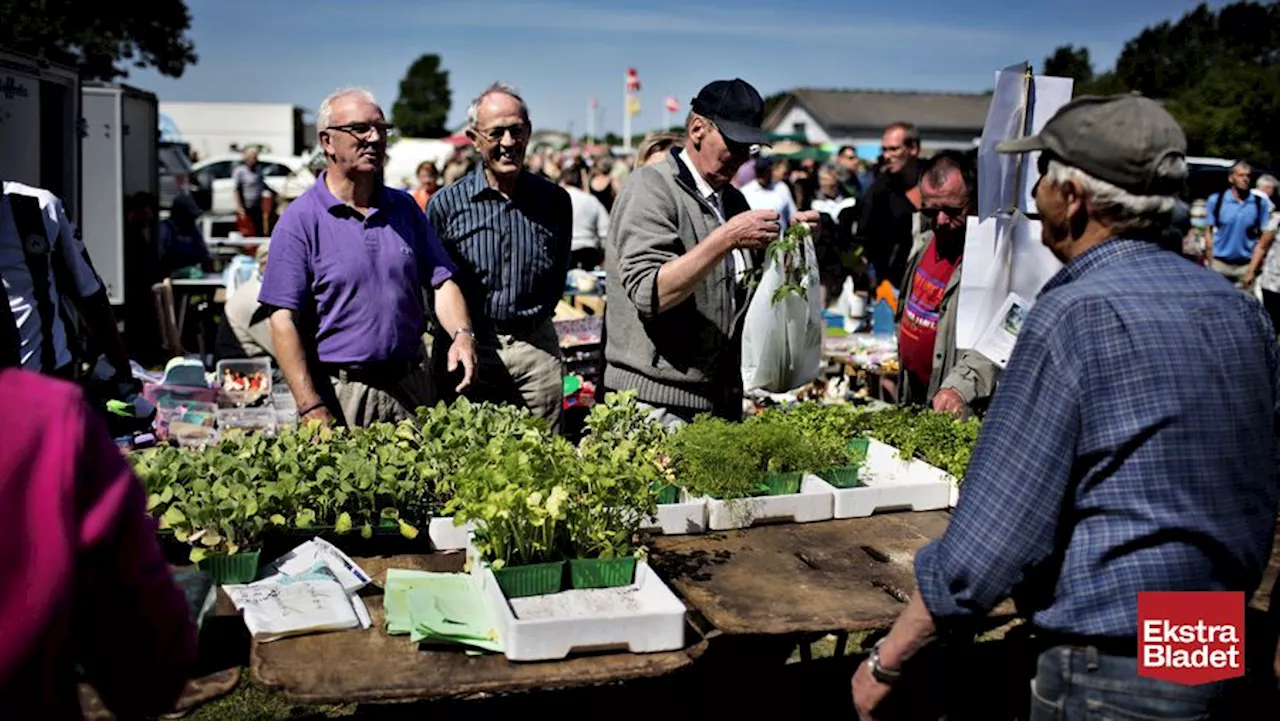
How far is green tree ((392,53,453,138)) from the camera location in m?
98.6

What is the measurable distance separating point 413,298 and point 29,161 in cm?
540

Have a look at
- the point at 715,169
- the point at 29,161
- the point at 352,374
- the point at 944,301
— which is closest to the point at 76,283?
the point at 352,374

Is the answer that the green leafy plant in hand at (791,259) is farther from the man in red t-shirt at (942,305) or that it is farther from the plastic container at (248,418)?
the plastic container at (248,418)

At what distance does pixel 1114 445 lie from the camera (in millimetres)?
1898

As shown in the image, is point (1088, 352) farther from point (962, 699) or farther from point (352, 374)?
point (352, 374)

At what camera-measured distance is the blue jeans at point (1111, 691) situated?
1.96 m

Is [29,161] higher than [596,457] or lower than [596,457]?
higher

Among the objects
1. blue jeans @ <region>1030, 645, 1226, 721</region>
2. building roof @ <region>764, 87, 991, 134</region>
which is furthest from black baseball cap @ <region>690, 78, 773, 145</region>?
building roof @ <region>764, 87, 991, 134</region>

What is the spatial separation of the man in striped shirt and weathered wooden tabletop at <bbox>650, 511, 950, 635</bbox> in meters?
Result: 1.68

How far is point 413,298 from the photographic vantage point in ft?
13.4

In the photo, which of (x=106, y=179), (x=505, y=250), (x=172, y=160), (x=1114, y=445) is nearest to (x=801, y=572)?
(x=1114, y=445)

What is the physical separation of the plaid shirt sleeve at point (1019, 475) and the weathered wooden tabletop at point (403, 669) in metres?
0.67

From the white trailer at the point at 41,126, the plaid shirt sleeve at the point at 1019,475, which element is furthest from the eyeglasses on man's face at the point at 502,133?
the white trailer at the point at 41,126

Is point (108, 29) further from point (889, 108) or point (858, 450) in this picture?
point (889, 108)
